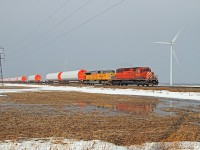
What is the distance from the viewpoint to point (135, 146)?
7.89 m

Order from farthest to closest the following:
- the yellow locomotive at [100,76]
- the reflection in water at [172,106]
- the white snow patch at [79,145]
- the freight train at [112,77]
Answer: the yellow locomotive at [100,76] < the freight train at [112,77] < the reflection in water at [172,106] < the white snow patch at [79,145]

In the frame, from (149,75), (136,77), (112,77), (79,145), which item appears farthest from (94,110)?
(112,77)

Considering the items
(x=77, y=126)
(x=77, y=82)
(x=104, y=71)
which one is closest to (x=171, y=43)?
(x=104, y=71)

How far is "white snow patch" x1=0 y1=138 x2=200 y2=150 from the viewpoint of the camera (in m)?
7.73

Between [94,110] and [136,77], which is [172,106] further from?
[136,77]

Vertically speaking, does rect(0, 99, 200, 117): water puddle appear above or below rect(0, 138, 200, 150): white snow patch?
below

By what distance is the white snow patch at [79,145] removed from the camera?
7.73m

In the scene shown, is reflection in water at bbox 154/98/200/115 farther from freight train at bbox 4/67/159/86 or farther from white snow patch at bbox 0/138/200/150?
freight train at bbox 4/67/159/86

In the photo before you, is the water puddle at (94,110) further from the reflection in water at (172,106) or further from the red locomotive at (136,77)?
the red locomotive at (136,77)

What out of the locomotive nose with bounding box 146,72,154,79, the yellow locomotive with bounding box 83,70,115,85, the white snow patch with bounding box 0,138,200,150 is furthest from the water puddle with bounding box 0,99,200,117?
the yellow locomotive with bounding box 83,70,115,85

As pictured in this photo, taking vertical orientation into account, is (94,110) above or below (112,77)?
below

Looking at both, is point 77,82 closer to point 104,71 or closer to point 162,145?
point 104,71

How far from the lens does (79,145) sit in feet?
26.0

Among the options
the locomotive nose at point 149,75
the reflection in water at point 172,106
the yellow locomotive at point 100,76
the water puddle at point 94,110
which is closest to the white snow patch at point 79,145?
the water puddle at point 94,110
